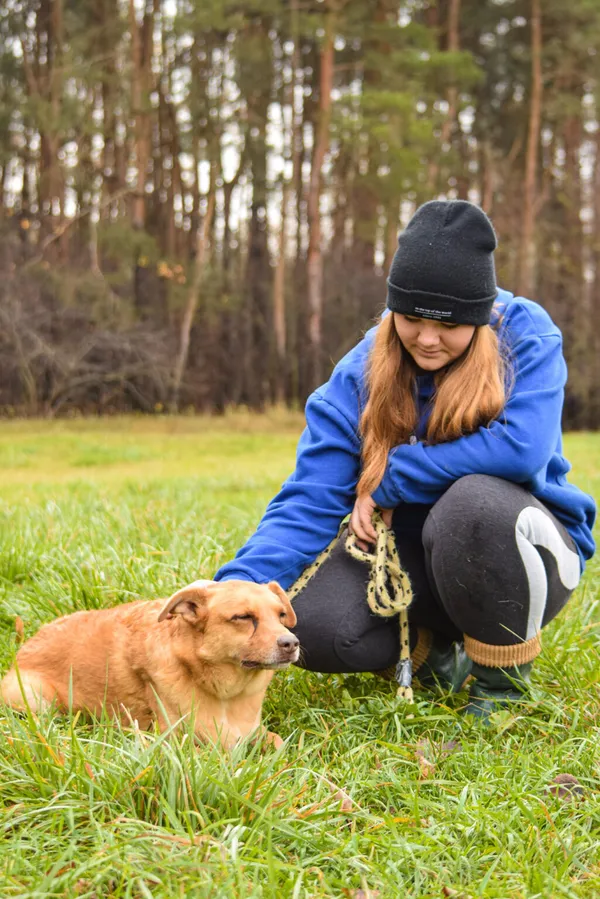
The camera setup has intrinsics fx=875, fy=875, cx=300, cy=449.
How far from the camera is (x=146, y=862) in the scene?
187 cm

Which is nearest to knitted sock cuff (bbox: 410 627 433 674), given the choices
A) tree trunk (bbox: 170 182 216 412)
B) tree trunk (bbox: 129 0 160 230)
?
tree trunk (bbox: 170 182 216 412)

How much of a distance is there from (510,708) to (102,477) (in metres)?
6.11

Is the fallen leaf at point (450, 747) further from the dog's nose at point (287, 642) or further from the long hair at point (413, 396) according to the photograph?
the long hair at point (413, 396)

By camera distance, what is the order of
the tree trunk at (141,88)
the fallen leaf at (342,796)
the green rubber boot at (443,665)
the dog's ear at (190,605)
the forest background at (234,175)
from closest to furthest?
the fallen leaf at (342,796) → the dog's ear at (190,605) → the green rubber boot at (443,665) → the forest background at (234,175) → the tree trunk at (141,88)

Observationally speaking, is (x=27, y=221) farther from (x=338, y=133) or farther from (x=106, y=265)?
(x=338, y=133)

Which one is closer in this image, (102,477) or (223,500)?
(223,500)

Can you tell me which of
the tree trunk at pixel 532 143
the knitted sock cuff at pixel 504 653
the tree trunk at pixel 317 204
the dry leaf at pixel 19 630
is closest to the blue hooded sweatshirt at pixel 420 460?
the knitted sock cuff at pixel 504 653

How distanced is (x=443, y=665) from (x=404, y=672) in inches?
13.1

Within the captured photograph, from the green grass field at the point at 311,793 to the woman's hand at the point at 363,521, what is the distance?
57cm

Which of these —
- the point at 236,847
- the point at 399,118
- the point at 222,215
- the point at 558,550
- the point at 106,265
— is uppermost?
the point at 399,118

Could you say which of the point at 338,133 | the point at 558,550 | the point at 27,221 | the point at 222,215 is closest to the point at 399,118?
the point at 338,133

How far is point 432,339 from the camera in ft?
10.1

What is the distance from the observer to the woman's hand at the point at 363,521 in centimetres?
318

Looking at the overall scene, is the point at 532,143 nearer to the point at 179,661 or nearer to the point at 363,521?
the point at 363,521
